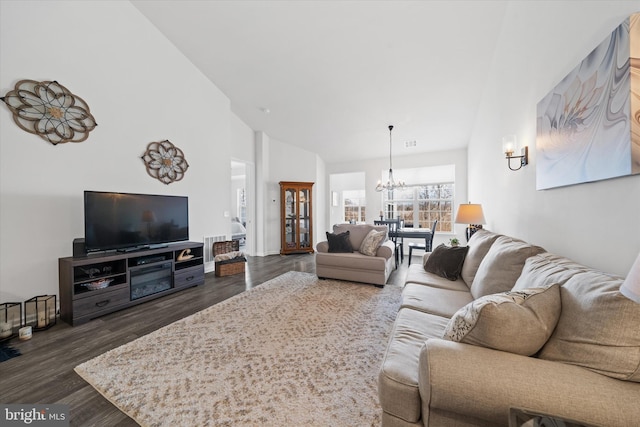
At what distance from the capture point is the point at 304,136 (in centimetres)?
581

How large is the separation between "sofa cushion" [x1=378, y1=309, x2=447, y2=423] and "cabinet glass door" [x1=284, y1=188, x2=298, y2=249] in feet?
16.2

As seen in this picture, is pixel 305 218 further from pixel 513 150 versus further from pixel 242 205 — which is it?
pixel 513 150

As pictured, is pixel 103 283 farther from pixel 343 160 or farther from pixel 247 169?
pixel 343 160

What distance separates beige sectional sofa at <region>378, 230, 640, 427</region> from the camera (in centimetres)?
78

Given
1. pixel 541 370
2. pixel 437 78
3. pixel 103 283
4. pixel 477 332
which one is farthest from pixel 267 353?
pixel 437 78

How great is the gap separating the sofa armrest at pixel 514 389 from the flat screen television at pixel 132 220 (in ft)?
11.1

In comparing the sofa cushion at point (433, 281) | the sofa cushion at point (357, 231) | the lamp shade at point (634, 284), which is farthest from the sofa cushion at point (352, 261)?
the lamp shade at point (634, 284)

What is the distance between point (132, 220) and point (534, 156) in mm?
4369

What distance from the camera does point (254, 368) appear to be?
5.65 ft

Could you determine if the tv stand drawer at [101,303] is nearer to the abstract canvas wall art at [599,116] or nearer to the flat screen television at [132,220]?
the flat screen television at [132,220]

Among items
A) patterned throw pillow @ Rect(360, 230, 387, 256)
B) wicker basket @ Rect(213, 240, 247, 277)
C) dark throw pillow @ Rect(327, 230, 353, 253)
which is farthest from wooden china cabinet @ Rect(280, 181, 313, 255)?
patterned throw pillow @ Rect(360, 230, 387, 256)

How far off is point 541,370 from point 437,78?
391 cm

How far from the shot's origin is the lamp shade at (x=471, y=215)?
3396 millimetres

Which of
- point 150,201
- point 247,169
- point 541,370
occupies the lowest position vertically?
point 541,370
